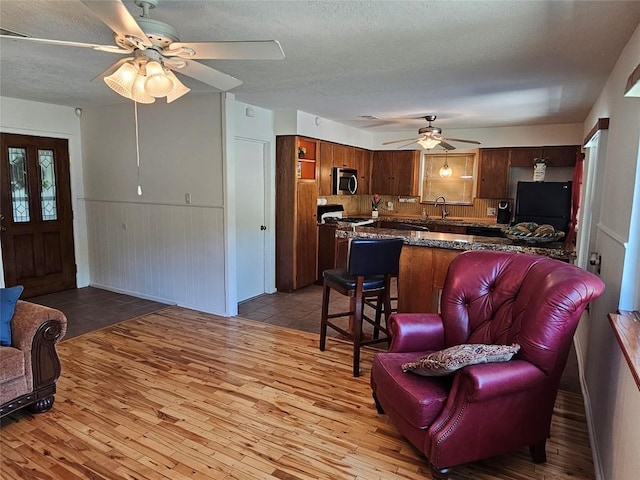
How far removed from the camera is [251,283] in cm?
527

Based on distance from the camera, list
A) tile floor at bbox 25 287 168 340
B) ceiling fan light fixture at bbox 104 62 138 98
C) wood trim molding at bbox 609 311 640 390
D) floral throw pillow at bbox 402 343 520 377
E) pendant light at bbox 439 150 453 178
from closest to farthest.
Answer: wood trim molding at bbox 609 311 640 390, floral throw pillow at bbox 402 343 520 377, ceiling fan light fixture at bbox 104 62 138 98, tile floor at bbox 25 287 168 340, pendant light at bbox 439 150 453 178

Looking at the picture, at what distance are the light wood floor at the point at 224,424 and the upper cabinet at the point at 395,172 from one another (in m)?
4.19

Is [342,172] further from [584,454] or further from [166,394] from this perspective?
[584,454]

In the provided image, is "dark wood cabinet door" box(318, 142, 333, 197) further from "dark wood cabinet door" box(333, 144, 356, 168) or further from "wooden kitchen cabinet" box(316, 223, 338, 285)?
"wooden kitchen cabinet" box(316, 223, 338, 285)

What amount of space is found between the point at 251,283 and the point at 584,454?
3844 mm

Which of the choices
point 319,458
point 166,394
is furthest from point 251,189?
point 319,458

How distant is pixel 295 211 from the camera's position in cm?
532

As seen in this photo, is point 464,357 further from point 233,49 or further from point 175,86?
point 175,86

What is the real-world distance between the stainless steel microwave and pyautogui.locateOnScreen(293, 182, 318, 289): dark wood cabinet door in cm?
56

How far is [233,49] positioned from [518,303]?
6.40ft

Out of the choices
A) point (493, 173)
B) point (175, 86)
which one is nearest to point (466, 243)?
point (175, 86)

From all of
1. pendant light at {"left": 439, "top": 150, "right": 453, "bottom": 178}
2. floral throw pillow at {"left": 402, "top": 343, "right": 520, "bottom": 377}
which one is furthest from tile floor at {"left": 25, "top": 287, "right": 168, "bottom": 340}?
pendant light at {"left": 439, "top": 150, "right": 453, "bottom": 178}

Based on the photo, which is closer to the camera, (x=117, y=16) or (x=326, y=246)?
(x=117, y=16)

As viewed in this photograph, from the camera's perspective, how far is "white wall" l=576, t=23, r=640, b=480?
1.67 m
